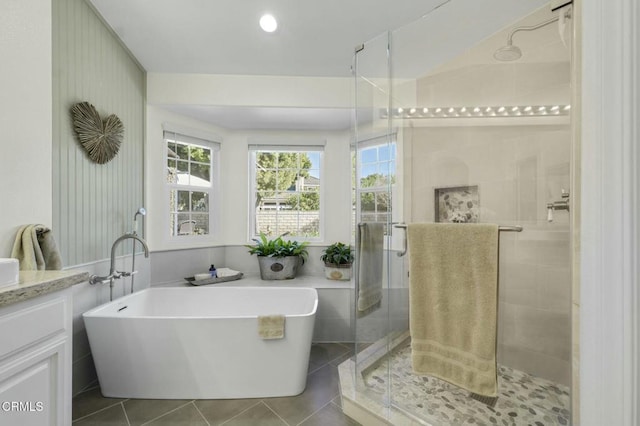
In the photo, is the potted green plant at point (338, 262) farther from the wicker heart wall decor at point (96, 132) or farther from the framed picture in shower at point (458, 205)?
the wicker heart wall decor at point (96, 132)

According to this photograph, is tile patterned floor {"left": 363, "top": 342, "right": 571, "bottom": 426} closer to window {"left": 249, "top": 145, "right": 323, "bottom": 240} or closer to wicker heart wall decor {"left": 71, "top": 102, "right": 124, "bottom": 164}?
window {"left": 249, "top": 145, "right": 323, "bottom": 240}

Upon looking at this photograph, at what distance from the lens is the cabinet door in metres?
0.79

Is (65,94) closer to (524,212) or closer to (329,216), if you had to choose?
(329,216)

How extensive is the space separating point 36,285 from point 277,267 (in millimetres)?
2162

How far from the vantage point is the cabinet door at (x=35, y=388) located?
0.79m

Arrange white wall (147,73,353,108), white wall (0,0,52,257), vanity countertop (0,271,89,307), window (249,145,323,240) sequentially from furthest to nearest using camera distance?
window (249,145,323,240), white wall (147,73,353,108), white wall (0,0,52,257), vanity countertop (0,271,89,307)

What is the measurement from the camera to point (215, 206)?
10.5 feet

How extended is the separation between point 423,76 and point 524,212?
45.1 inches

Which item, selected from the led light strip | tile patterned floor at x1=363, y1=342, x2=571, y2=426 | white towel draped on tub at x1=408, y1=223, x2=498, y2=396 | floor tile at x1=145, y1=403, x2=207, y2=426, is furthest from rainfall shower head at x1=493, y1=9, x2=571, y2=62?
floor tile at x1=145, y1=403, x2=207, y2=426

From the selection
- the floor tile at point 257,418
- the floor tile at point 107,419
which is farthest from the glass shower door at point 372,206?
the floor tile at point 107,419

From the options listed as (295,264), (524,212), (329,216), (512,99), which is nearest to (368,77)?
(512,99)

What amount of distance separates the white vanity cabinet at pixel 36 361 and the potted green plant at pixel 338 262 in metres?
2.14

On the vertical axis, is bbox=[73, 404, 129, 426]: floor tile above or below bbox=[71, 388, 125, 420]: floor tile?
below

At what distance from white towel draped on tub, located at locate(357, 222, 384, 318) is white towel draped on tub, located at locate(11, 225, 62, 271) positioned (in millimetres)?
1670
